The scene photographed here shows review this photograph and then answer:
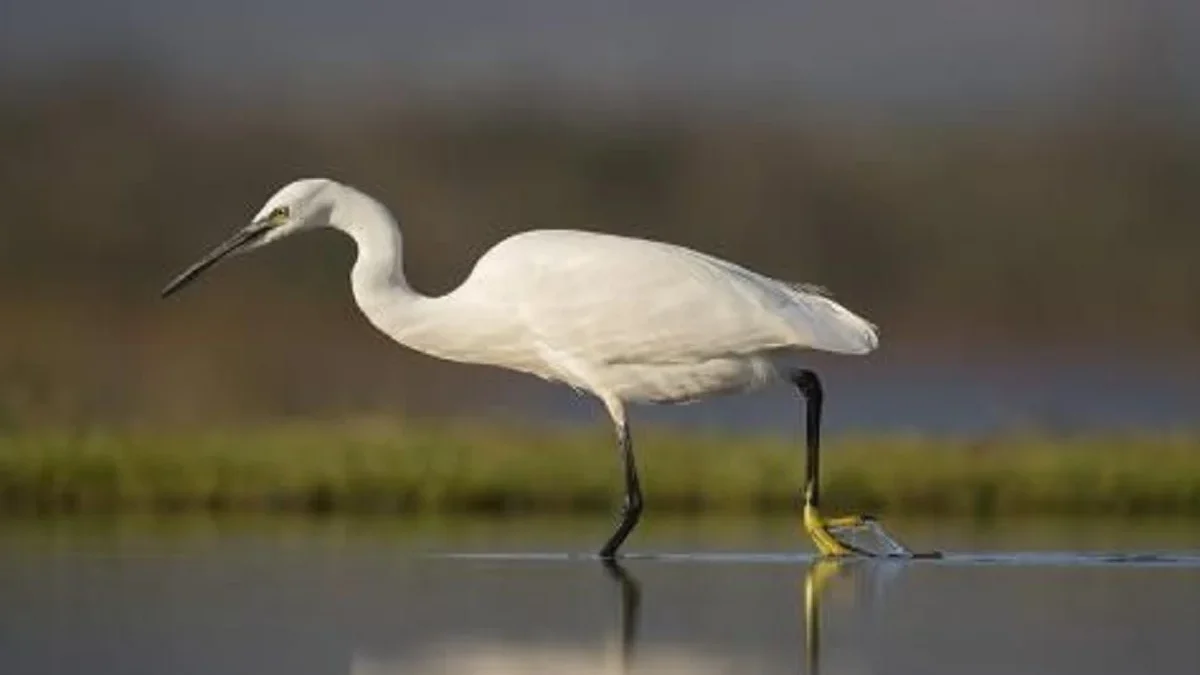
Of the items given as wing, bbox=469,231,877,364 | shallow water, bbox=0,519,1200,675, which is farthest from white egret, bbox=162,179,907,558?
shallow water, bbox=0,519,1200,675

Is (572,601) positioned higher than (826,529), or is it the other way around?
(826,529)

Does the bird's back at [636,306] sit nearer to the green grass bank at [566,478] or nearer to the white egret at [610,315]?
the white egret at [610,315]

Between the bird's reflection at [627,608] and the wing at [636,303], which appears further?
the wing at [636,303]

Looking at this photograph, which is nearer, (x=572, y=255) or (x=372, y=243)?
(x=572, y=255)

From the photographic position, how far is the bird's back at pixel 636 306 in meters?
14.6

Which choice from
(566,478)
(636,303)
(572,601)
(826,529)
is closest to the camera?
(572,601)

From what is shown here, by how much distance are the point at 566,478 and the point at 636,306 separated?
10.2 ft

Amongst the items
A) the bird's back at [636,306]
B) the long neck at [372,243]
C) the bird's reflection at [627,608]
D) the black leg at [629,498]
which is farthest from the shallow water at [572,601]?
the long neck at [372,243]

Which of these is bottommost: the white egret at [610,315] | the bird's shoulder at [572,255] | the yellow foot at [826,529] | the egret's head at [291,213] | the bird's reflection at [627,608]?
the bird's reflection at [627,608]

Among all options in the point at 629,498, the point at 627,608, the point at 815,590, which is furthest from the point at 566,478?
the point at 627,608

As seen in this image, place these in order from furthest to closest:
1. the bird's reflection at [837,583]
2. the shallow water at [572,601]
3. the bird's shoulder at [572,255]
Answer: the bird's shoulder at [572,255] → the bird's reflection at [837,583] → the shallow water at [572,601]

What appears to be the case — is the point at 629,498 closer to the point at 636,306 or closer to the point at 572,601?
the point at 636,306

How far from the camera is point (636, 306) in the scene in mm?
14734

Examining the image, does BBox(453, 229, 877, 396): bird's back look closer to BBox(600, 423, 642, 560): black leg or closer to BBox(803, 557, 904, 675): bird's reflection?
BBox(600, 423, 642, 560): black leg
